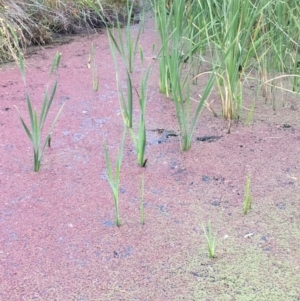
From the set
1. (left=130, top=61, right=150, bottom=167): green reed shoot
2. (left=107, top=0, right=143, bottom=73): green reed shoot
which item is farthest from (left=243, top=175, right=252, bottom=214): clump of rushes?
(left=107, top=0, right=143, bottom=73): green reed shoot

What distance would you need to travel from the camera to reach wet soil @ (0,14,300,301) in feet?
3.27

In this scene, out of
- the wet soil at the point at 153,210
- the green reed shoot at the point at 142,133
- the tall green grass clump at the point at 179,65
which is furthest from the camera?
the tall green grass clump at the point at 179,65

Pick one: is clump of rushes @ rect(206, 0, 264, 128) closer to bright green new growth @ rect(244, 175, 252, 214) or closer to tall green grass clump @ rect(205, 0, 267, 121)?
tall green grass clump @ rect(205, 0, 267, 121)

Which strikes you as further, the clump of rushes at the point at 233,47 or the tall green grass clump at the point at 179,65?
the clump of rushes at the point at 233,47

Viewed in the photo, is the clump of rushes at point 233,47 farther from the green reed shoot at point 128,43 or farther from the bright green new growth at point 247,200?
the bright green new growth at point 247,200

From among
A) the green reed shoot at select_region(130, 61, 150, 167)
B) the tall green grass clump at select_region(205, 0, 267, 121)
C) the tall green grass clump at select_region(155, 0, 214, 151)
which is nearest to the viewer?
the green reed shoot at select_region(130, 61, 150, 167)

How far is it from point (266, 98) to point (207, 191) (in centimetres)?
73

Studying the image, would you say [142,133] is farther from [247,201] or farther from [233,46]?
[233,46]

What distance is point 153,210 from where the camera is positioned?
124 cm

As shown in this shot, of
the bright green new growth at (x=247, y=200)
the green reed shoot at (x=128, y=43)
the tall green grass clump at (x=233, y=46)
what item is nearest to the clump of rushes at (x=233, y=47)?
the tall green grass clump at (x=233, y=46)

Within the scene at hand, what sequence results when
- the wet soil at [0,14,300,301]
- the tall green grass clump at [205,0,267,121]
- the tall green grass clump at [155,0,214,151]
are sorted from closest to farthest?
the wet soil at [0,14,300,301] < the tall green grass clump at [155,0,214,151] < the tall green grass clump at [205,0,267,121]

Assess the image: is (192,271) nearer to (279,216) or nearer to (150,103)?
(279,216)


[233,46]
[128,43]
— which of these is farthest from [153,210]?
[128,43]

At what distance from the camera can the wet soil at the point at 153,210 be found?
39.3 inches
